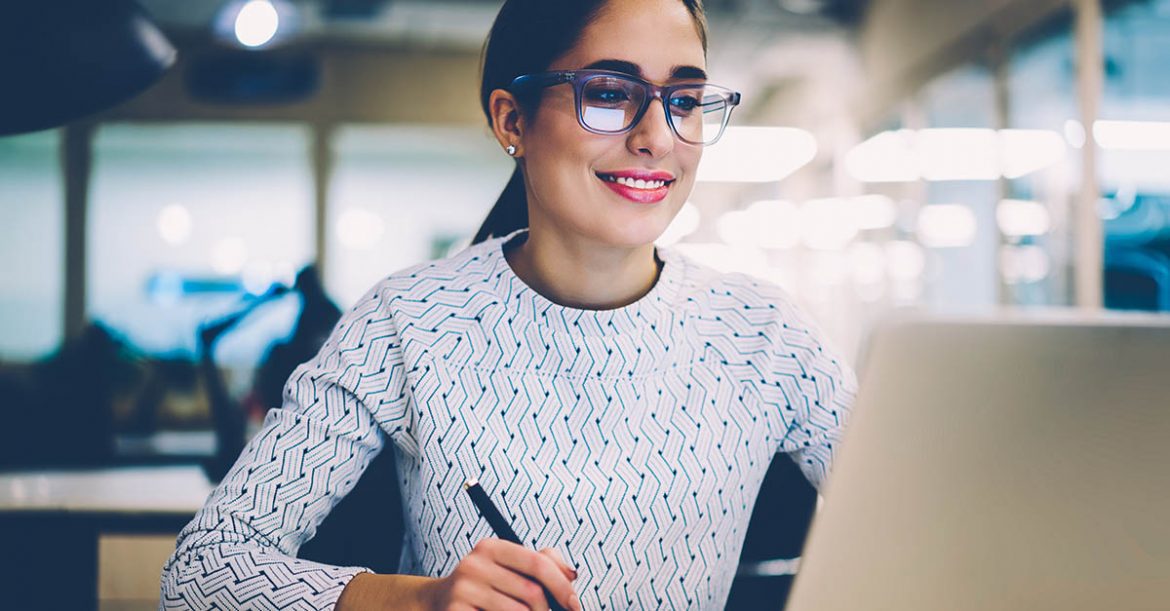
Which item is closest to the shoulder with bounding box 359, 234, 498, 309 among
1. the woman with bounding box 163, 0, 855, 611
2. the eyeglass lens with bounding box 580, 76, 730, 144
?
the woman with bounding box 163, 0, 855, 611

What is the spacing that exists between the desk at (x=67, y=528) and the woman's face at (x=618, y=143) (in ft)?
3.68

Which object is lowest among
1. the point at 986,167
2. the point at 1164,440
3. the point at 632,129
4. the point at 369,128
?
the point at 1164,440

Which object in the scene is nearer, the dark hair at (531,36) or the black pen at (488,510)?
the black pen at (488,510)

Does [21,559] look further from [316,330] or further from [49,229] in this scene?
[49,229]

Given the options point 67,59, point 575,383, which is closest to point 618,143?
point 575,383

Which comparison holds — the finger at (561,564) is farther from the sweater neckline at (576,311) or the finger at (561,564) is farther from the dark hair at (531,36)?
the dark hair at (531,36)

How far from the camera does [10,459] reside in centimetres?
244

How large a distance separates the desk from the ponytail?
873 mm

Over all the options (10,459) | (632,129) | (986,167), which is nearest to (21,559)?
(10,459)

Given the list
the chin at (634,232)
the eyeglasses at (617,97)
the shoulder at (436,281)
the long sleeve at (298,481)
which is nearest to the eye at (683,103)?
the eyeglasses at (617,97)

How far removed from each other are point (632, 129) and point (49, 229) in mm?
8036

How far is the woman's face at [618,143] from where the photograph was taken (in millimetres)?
1088

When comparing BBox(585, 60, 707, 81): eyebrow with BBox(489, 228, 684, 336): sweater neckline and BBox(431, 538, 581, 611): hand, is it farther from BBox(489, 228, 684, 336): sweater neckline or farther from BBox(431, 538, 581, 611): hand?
BBox(431, 538, 581, 611): hand

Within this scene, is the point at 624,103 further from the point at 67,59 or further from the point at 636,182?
the point at 67,59
